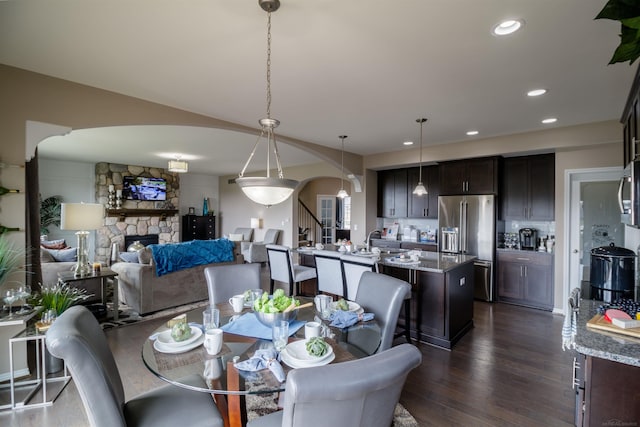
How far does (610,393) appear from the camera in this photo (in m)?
1.35

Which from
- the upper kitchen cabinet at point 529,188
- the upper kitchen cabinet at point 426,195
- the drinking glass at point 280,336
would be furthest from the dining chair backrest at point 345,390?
the upper kitchen cabinet at point 426,195

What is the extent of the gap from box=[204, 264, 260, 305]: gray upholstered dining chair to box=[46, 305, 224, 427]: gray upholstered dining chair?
101cm

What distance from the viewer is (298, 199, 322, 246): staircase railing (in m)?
10.2

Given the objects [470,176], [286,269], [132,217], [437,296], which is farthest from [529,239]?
[132,217]

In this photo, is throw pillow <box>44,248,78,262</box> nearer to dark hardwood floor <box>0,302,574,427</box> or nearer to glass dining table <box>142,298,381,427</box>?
dark hardwood floor <box>0,302,574,427</box>

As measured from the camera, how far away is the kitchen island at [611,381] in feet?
4.30

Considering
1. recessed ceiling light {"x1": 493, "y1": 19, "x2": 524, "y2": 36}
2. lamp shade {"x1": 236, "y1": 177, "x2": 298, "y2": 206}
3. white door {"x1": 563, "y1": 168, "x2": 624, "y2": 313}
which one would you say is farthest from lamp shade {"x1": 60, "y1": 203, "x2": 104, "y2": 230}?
white door {"x1": 563, "y1": 168, "x2": 624, "y2": 313}

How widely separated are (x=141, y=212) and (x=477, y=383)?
8708mm

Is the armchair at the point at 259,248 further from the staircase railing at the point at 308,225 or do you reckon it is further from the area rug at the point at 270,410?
the area rug at the point at 270,410

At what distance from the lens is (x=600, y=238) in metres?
4.34

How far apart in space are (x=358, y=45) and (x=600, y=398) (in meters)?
2.43

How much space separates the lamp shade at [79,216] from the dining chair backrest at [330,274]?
9.04ft

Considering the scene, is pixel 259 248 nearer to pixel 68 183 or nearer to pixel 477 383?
pixel 68 183

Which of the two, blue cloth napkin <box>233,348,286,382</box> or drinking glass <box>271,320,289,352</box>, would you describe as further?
drinking glass <box>271,320,289,352</box>
